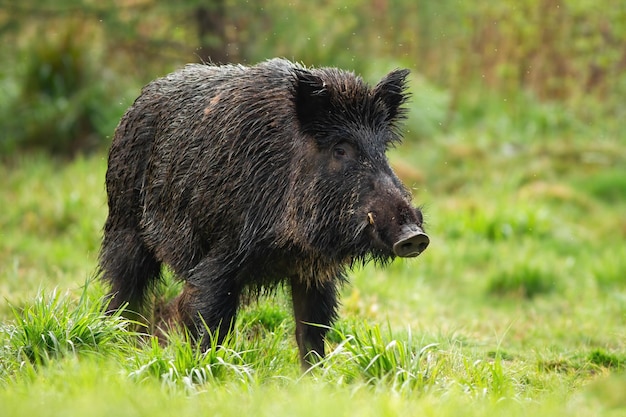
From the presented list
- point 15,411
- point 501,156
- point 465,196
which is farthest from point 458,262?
point 15,411

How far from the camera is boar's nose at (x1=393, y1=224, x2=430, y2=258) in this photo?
14.8 ft

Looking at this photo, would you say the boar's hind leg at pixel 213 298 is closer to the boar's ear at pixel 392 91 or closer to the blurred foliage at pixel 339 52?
the boar's ear at pixel 392 91

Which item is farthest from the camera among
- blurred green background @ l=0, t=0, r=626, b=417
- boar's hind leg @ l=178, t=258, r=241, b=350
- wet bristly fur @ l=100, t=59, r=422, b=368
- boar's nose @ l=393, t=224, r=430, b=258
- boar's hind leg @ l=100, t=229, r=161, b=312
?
boar's hind leg @ l=100, t=229, r=161, b=312

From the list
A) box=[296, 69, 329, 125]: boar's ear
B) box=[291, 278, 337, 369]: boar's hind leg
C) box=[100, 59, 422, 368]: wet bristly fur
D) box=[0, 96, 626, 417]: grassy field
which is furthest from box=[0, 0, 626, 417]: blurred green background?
box=[296, 69, 329, 125]: boar's ear

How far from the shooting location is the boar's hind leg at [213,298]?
17.1 ft

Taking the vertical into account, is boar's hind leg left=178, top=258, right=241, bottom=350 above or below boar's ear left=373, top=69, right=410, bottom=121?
below

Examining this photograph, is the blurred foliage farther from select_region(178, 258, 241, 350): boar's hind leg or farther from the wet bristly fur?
select_region(178, 258, 241, 350): boar's hind leg

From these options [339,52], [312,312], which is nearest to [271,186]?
[312,312]

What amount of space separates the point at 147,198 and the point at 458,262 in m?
4.79

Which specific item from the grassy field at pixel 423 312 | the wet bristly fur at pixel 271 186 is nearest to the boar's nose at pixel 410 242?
the wet bristly fur at pixel 271 186

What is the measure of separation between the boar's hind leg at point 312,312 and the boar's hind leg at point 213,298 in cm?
43

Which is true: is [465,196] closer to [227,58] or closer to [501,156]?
[501,156]

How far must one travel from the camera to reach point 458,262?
981 centimetres

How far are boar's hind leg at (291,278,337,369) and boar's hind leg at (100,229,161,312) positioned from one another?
3.40 ft
